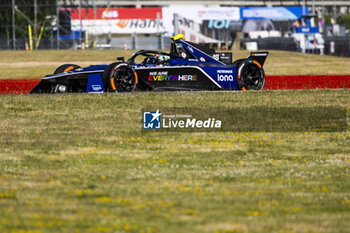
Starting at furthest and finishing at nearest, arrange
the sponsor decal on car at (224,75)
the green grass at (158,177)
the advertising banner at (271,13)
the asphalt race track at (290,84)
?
the advertising banner at (271,13) < the asphalt race track at (290,84) < the sponsor decal on car at (224,75) < the green grass at (158,177)

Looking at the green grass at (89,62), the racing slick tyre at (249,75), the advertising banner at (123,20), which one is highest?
the advertising banner at (123,20)

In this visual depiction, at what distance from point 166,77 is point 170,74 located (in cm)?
13

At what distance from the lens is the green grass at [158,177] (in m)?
5.82

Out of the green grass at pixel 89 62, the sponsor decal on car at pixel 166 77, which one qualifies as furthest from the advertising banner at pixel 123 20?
the sponsor decal on car at pixel 166 77

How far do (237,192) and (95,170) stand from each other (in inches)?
80.7

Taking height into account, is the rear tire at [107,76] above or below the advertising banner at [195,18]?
below

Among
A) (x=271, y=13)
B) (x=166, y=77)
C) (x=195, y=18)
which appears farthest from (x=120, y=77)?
(x=271, y=13)

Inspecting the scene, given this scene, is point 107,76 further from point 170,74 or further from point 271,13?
point 271,13

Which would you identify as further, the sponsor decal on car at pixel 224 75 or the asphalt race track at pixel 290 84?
the asphalt race track at pixel 290 84

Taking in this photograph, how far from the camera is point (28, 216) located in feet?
19.6

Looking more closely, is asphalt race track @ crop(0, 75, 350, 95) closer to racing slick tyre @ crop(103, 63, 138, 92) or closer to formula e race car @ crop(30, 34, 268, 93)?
formula e race car @ crop(30, 34, 268, 93)

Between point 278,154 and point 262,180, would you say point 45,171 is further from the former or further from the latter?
point 278,154

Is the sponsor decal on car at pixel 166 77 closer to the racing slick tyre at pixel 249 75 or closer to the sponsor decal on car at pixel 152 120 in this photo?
the racing slick tyre at pixel 249 75

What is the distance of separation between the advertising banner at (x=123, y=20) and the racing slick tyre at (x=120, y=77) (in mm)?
37134
